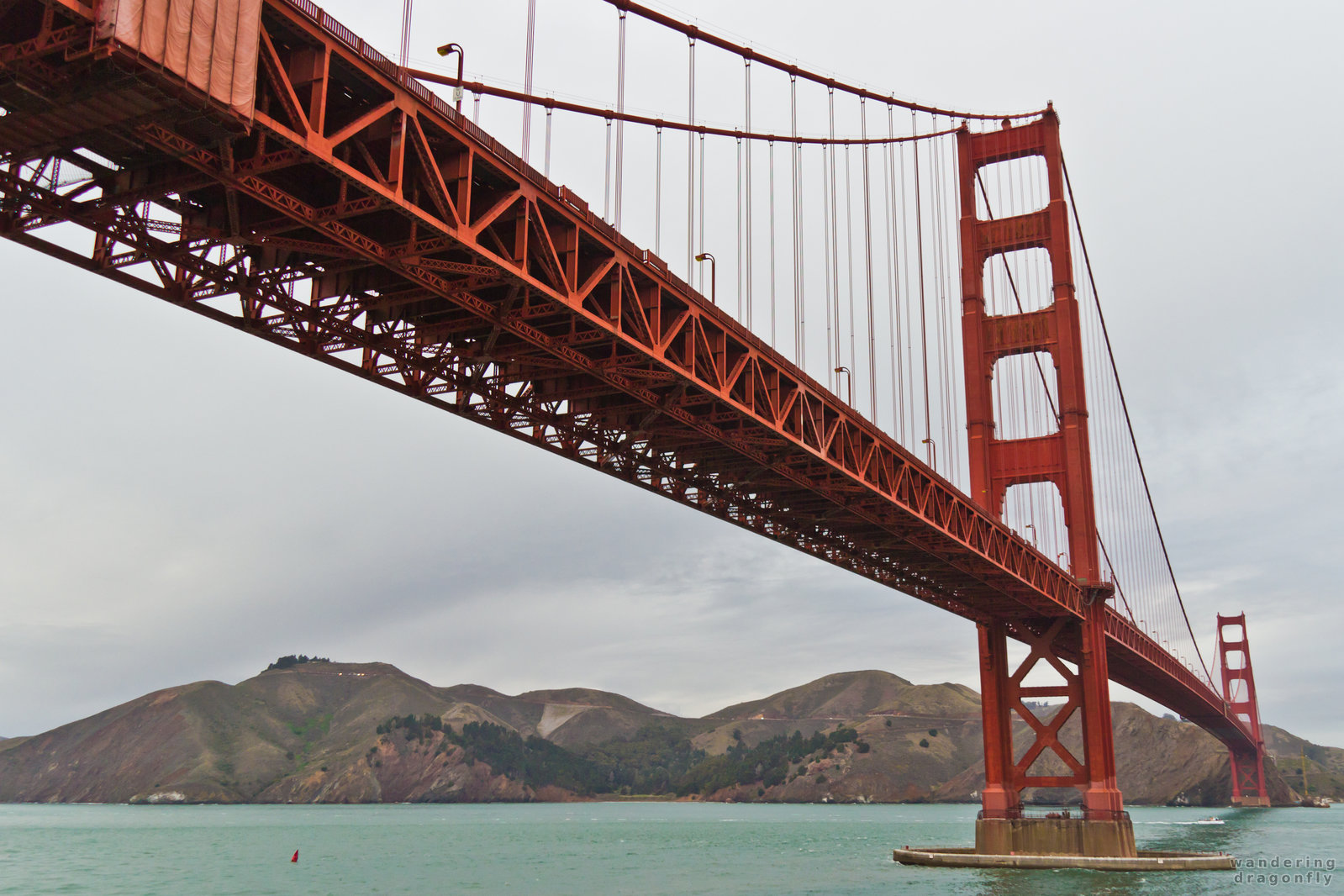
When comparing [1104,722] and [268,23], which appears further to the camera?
[1104,722]

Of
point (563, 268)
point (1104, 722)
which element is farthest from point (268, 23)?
point (1104, 722)

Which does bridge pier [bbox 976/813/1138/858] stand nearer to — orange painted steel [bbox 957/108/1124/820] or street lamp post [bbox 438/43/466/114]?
orange painted steel [bbox 957/108/1124/820]

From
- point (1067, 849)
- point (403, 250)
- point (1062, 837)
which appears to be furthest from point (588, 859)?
point (403, 250)

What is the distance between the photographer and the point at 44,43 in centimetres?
1176

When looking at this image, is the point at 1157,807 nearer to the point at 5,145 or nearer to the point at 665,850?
the point at 665,850

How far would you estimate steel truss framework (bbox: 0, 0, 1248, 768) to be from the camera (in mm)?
13352

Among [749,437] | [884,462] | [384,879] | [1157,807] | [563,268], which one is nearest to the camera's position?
→ [563,268]

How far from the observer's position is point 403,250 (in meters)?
16.6

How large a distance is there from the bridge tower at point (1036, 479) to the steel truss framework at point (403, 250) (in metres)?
19.7

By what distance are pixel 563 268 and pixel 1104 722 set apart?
117 feet

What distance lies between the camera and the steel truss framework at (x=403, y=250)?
13352mm

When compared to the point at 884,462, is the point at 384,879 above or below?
below

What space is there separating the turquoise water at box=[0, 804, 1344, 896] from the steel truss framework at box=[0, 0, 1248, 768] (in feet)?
61.8

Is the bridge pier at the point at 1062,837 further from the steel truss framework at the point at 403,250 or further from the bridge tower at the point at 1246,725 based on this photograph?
the bridge tower at the point at 1246,725
